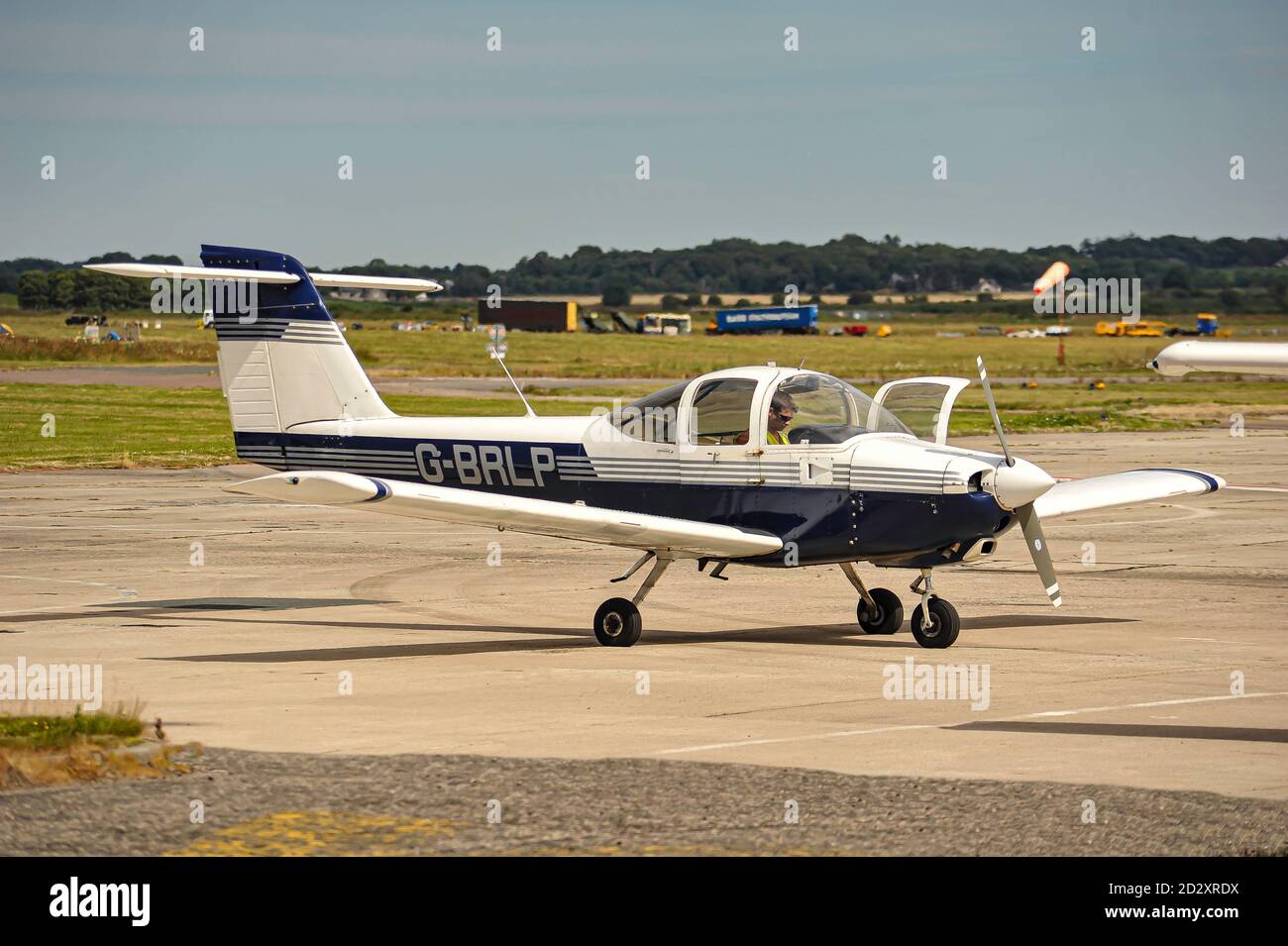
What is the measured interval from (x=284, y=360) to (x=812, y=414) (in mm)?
5763

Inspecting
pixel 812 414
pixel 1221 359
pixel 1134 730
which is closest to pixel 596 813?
pixel 1221 359

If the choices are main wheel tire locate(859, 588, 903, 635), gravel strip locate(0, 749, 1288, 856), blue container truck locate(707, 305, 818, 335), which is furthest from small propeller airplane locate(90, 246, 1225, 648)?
blue container truck locate(707, 305, 818, 335)

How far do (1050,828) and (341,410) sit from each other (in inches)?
413

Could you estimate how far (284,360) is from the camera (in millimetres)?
16719

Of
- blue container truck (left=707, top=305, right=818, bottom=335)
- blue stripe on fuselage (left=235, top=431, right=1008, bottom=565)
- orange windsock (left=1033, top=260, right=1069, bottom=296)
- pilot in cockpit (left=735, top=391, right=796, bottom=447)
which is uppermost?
blue container truck (left=707, top=305, right=818, bottom=335)

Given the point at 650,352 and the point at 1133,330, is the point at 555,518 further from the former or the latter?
the point at 1133,330

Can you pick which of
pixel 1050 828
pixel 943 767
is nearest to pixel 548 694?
pixel 943 767

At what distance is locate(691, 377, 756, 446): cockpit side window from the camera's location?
14.4 metres

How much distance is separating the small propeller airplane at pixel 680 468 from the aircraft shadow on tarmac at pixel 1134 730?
121 inches

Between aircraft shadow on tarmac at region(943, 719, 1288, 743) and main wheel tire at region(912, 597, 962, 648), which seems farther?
main wheel tire at region(912, 597, 962, 648)

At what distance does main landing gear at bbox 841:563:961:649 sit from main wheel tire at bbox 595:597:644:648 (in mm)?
2010

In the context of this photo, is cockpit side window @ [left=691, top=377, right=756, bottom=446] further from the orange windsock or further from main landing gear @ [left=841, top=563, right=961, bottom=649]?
the orange windsock

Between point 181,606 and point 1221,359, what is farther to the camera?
point 181,606

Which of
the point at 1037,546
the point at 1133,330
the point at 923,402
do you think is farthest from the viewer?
the point at 1133,330
